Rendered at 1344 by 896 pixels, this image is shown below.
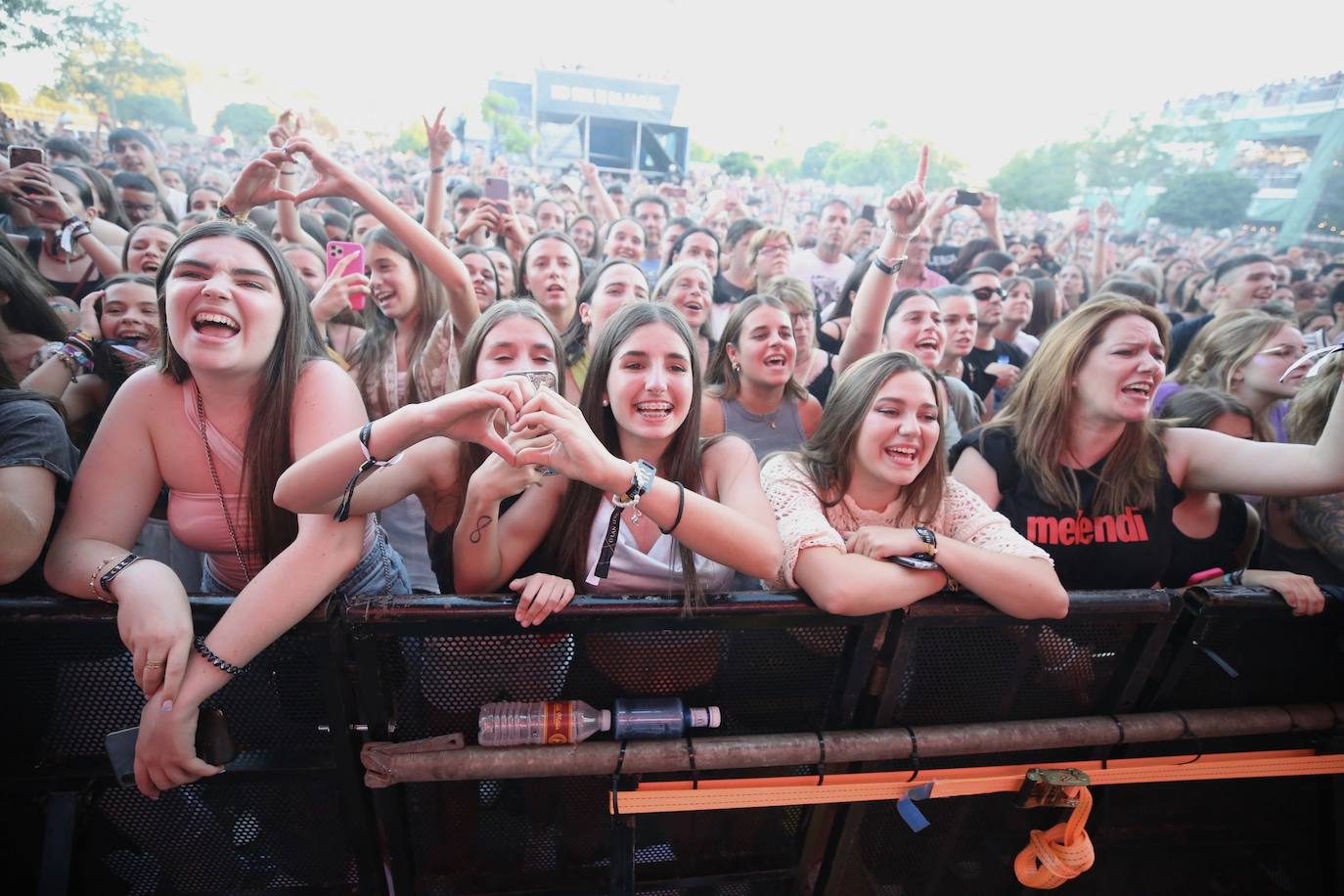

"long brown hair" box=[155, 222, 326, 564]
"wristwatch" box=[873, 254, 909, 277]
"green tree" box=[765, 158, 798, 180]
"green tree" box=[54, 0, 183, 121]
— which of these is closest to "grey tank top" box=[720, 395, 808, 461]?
"wristwatch" box=[873, 254, 909, 277]

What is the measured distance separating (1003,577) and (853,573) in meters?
0.41

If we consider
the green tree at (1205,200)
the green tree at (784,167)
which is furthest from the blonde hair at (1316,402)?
the green tree at (784,167)

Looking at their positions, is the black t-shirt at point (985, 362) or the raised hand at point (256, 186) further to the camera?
the black t-shirt at point (985, 362)

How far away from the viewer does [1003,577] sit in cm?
156

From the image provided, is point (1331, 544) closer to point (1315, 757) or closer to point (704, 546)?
point (1315, 757)

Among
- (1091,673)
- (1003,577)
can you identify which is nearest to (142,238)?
(1003,577)

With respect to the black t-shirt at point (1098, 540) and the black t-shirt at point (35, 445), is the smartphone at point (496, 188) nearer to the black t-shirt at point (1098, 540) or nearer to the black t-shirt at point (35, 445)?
the black t-shirt at point (35, 445)

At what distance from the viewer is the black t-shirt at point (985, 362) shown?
4266 mm

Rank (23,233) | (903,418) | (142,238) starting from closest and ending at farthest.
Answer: (903,418), (142,238), (23,233)

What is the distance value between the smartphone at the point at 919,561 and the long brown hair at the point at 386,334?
2435 mm

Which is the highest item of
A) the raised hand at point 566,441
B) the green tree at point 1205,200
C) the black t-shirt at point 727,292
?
the green tree at point 1205,200

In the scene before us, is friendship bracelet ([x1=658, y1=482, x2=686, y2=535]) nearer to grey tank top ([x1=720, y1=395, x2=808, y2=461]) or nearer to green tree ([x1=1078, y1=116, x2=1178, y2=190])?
grey tank top ([x1=720, y1=395, x2=808, y2=461])

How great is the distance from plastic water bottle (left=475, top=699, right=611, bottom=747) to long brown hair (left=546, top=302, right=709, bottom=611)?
1.30ft

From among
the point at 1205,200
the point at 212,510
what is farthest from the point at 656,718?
the point at 1205,200
